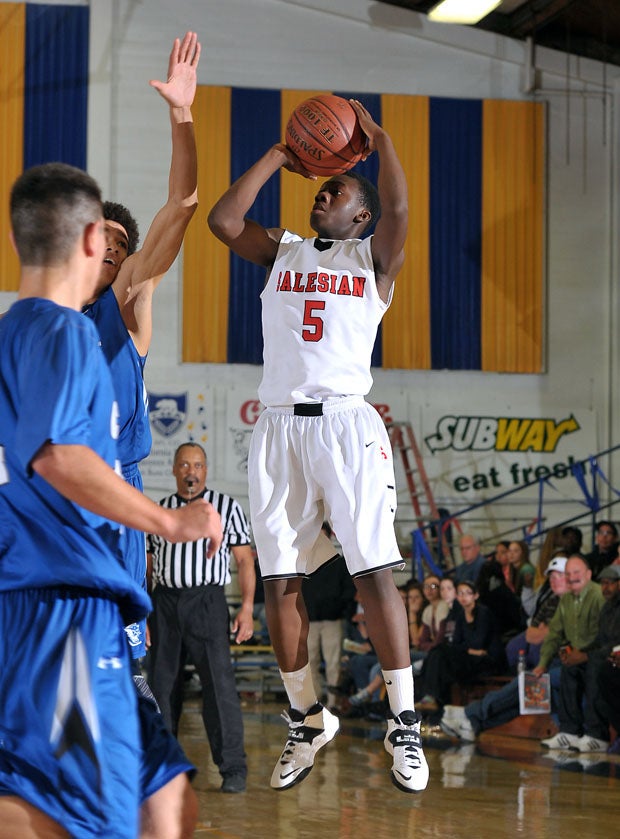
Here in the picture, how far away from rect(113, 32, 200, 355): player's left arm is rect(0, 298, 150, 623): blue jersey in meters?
1.53

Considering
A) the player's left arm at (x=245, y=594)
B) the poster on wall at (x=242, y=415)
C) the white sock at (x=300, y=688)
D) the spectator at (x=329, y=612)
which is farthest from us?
the poster on wall at (x=242, y=415)

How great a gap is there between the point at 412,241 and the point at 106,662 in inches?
605

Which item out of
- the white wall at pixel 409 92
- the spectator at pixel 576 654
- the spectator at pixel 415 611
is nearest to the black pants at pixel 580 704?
the spectator at pixel 576 654

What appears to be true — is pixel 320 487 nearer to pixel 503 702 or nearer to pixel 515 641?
pixel 503 702

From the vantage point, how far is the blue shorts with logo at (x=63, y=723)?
2639 millimetres

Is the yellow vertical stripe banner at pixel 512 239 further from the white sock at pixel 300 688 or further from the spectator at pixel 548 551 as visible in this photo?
the white sock at pixel 300 688

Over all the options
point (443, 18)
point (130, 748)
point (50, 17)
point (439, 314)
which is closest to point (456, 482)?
point (439, 314)

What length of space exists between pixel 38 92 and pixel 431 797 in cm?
1286

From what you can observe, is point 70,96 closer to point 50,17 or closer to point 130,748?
point 50,17

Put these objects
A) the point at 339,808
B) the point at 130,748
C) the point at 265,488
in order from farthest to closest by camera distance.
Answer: the point at 339,808, the point at 265,488, the point at 130,748

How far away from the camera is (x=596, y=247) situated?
1808cm

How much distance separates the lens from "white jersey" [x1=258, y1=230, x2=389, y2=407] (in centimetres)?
448

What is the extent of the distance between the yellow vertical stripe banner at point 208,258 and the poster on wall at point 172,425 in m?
0.62

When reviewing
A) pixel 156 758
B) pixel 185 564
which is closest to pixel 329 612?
pixel 185 564
